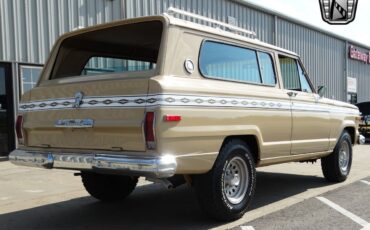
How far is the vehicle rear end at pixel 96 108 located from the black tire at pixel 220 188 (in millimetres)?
739

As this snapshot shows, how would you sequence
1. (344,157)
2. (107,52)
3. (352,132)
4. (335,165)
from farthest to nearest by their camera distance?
(352,132) < (344,157) < (335,165) < (107,52)

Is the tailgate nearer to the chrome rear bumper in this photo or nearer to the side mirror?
the chrome rear bumper

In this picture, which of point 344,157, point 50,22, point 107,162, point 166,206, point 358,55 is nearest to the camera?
point 107,162

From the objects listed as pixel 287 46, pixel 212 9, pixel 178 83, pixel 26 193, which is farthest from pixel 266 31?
pixel 178 83

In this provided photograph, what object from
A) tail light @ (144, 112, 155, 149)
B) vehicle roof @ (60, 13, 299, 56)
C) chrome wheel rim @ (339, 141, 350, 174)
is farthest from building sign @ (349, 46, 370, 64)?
tail light @ (144, 112, 155, 149)

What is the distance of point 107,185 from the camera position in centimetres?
684

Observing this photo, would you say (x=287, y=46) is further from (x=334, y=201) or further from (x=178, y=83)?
(x=178, y=83)

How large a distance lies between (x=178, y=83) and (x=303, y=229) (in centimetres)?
207

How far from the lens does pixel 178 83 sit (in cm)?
500

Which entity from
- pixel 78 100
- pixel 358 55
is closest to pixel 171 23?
pixel 78 100

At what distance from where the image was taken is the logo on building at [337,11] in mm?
16891

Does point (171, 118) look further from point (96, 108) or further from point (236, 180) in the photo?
point (236, 180)

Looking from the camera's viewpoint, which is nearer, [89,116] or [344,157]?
[89,116]

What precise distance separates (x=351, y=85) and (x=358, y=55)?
2190 mm
